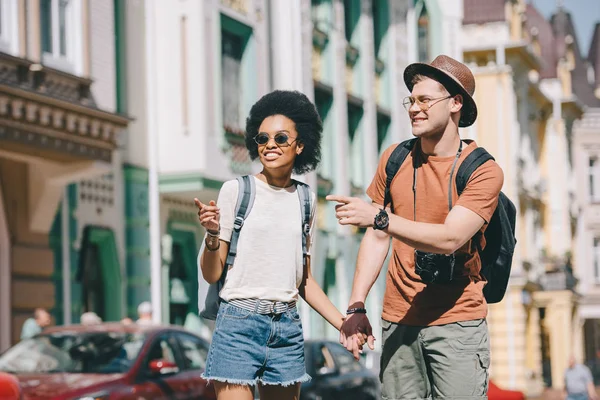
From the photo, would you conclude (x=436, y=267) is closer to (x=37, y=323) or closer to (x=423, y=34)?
(x=37, y=323)

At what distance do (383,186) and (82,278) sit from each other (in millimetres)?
14355

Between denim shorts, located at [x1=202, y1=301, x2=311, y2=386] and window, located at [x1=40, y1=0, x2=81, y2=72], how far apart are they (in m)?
11.9

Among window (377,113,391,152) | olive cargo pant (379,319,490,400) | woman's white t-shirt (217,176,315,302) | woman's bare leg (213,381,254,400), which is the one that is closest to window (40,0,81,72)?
woman's white t-shirt (217,176,315,302)

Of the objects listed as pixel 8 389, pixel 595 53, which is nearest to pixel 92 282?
pixel 8 389

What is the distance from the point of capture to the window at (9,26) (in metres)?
16.2

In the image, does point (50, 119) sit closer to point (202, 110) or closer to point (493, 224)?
point (202, 110)

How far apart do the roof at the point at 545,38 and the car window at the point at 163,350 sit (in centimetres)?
4335

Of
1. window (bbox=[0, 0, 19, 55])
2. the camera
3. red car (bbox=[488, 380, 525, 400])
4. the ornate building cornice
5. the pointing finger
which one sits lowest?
red car (bbox=[488, 380, 525, 400])

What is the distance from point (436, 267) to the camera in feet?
18.2

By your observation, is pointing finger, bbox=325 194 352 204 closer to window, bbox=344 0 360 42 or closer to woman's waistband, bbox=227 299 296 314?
woman's waistband, bbox=227 299 296 314

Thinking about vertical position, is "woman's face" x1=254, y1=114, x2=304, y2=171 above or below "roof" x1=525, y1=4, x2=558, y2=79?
below

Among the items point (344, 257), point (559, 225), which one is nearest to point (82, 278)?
point (344, 257)

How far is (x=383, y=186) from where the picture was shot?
5.92 m

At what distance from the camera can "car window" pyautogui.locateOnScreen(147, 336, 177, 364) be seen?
40.2 ft
